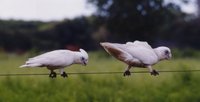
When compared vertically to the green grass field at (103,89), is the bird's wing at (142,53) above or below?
below

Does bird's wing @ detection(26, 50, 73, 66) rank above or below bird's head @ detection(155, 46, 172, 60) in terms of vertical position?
below

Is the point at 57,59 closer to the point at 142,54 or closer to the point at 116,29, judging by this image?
the point at 142,54

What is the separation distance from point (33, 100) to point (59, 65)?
3323 mm

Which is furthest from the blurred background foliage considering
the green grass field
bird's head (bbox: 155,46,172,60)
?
bird's head (bbox: 155,46,172,60)

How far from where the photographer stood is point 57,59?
244 cm

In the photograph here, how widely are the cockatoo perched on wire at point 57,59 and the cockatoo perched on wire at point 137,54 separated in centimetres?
13

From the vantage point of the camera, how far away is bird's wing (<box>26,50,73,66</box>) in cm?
240

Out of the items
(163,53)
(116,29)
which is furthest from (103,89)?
(116,29)

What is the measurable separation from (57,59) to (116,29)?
17.3 metres

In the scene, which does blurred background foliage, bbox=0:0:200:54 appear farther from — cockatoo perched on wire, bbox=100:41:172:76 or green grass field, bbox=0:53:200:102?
cockatoo perched on wire, bbox=100:41:172:76

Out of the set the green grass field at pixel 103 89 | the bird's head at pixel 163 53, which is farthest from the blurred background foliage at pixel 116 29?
the bird's head at pixel 163 53

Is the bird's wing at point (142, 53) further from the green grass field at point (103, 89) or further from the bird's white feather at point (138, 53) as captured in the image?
the green grass field at point (103, 89)

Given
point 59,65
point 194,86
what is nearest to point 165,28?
→ point 194,86

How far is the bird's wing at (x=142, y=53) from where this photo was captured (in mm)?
2484
